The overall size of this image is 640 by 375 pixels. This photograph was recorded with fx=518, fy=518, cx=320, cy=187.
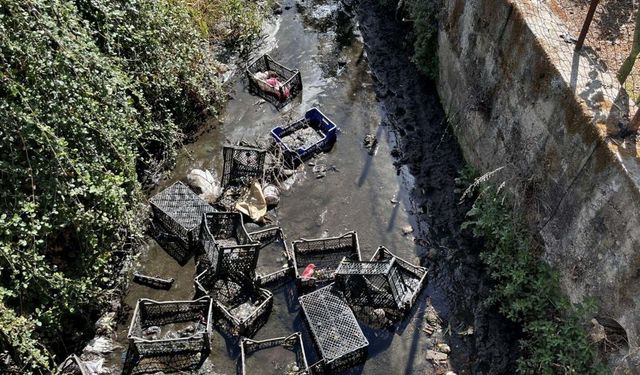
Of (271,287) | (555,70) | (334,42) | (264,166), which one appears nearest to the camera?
(555,70)

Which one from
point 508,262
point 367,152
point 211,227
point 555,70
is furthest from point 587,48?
point 211,227

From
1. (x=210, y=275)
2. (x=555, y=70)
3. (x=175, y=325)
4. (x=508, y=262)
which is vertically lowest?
(x=175, y=325)

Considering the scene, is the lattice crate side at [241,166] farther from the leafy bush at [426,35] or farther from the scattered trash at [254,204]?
the leafy bush at [426,35]

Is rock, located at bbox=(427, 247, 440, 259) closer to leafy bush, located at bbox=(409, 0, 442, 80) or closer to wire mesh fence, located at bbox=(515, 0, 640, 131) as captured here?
wire mesh fence, located at bbox=(515, 0, 640, 131)

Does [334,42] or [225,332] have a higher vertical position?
[334,42]

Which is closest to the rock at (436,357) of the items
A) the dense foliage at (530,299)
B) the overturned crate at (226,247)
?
the dense foliage at (530,299)

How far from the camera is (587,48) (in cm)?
702

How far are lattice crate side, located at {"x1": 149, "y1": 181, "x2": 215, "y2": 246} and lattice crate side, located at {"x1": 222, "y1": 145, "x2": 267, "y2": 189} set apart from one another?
2.76 ft

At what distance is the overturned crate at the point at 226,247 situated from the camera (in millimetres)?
7566

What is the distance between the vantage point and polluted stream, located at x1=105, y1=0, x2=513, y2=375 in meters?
7.23

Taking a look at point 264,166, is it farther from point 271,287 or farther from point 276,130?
point 271,287

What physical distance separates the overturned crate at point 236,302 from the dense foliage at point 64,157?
1350 mm

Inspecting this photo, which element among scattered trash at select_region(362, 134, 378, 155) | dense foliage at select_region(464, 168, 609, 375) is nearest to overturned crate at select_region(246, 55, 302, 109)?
scattered trash at select_region(362, 134, 378, 155)

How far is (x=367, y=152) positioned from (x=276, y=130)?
69.3 inches
